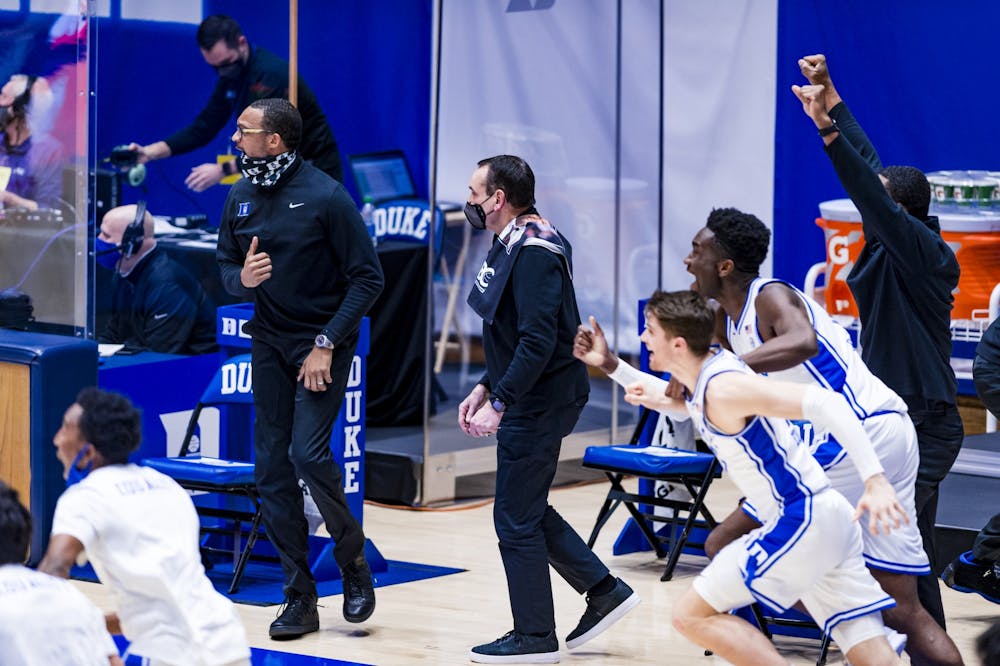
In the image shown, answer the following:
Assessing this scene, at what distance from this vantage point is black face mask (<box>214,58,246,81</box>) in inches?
325

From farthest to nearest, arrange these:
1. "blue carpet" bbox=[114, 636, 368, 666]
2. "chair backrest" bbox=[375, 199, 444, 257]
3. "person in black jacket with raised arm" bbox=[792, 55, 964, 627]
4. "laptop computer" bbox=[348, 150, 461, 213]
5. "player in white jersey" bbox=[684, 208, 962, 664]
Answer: "laptop computer" bbox=[348, 150, 461, 213], "chair backrest" bbox=[375, 199, 444, 257], "blue carpet" bbox=[114, 636, 368, 666], "person in black jacket with raised arm" bbox=[792, 55, 964, 627], "player in white jersey" bbox=[684, 208, 962, 664]

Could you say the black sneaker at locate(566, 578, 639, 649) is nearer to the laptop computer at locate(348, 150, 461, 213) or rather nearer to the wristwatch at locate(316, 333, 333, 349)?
the wristwatch at locate(316, 333, 333, 349)

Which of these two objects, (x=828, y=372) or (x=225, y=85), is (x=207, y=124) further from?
(x=828, y=372)

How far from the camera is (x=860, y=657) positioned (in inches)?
168

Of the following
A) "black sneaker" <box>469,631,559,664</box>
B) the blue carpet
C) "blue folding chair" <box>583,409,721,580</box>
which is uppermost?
"blue folding chair" <box>583,409,721,580</box>

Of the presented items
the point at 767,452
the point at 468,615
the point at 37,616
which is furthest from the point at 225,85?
the point at 37,616

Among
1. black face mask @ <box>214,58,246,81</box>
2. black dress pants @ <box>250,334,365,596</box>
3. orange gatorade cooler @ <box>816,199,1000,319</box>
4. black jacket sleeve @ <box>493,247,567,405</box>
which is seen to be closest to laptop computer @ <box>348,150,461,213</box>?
black face mask @ <box>214,58,246,81</box>

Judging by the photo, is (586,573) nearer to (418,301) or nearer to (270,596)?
(270,596)

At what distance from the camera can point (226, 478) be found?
627 centimetres

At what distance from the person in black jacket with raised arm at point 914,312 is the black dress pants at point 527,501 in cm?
100

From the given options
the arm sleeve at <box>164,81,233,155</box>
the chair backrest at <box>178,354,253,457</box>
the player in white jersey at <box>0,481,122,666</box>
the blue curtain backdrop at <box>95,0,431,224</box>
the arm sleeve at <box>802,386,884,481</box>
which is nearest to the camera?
the player in white jersey at <box>0,481,122,666</box>

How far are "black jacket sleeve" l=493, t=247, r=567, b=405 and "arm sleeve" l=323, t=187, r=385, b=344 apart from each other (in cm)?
56

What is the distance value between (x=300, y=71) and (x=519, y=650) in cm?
466

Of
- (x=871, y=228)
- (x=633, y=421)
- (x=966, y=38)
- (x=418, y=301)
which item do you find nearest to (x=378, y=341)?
(x=418, y=301)
